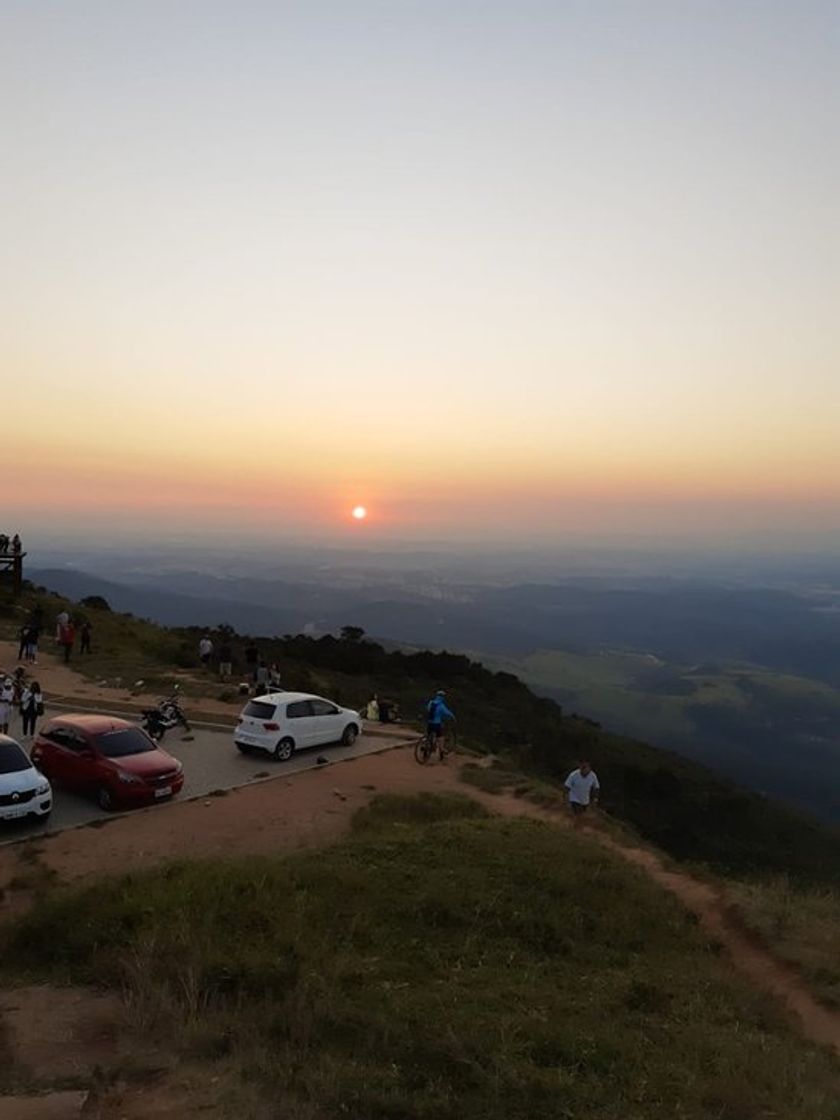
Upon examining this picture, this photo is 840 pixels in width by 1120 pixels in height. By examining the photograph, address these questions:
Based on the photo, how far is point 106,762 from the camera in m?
16.8

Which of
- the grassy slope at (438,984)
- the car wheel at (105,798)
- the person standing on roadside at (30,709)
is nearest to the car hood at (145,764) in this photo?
the car wheel at (105,798)

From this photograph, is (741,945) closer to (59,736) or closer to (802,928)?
(802,928)

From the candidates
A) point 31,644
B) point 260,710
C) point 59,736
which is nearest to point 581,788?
point 260,710

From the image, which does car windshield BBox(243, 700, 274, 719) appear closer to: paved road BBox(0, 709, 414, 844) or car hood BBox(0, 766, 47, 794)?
paved road BBox(0, 709, 414, 844)

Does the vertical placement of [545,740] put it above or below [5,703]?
below

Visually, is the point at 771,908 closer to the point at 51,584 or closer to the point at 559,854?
the point at 559,854

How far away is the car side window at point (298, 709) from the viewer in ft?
71.4

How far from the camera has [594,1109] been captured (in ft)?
22.4

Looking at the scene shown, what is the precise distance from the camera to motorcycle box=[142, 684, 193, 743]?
21797mm

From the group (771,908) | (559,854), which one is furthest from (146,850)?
(771,908)

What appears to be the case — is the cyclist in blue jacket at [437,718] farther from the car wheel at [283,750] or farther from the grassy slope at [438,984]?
the grassy slope at [438,984]

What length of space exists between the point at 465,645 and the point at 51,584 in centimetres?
7885

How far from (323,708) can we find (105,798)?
7206 mm

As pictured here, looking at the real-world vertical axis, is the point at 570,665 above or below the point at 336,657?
below
